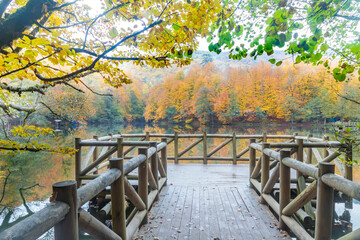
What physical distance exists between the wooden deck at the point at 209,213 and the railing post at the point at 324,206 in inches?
35.5

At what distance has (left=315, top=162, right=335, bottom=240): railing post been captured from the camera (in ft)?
6.97

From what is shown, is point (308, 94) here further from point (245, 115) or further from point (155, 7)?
point (155, 7)

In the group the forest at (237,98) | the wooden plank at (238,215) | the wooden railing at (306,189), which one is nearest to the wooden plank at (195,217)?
the wooden plank at (238,215)

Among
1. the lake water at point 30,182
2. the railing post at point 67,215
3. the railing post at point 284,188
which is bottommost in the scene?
the lake water at point 30,182

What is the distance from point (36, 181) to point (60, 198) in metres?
9.29

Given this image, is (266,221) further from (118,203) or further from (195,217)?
(118,203)

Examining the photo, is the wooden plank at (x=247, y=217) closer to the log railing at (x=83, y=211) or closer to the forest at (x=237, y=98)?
the log railing at (x=83, y=211)

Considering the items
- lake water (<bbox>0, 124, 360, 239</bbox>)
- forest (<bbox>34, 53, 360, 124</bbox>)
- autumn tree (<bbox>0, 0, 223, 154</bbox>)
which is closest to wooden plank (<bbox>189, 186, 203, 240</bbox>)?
lake water (<bbox>0, 124, 360, 239</bbox>)

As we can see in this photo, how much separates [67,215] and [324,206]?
2.24 meters

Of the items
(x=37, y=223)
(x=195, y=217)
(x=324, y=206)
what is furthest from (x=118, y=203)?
(x=324, y=206)

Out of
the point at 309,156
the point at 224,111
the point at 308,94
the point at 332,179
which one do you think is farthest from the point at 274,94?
the point at 332,179

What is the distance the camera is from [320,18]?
61.9 inches

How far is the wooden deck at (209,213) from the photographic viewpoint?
3062 mm

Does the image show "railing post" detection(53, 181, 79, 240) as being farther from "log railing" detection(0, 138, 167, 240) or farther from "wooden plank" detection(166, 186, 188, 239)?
"wooden plank" detection(166, 186, 188, 239)
